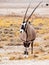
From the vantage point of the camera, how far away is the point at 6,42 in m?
26.1

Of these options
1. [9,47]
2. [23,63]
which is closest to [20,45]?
[9,47]

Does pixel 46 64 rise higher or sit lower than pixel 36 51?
higher

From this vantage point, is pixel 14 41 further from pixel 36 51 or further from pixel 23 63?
pixel 23 63

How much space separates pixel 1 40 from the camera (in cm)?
2716

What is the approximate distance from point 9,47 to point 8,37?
5079mm

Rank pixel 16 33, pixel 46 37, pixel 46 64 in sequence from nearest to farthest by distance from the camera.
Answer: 1. pixel 46 64
2. pixel 46 37
3. pixel 16 33

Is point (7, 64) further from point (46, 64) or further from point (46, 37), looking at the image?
point (46, 37)

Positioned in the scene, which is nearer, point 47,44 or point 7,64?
point 7,64

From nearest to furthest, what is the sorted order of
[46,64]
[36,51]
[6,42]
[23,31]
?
[46,64], [23,31], [36,51], [6,42]

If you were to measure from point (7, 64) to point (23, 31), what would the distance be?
3.50 meters

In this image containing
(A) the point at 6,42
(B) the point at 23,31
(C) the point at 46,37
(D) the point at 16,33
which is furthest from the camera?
(D) the point at 16,33

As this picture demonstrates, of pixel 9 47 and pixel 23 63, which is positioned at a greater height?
pixel 23 63

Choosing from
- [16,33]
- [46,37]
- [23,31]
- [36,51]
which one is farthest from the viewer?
[16,33]

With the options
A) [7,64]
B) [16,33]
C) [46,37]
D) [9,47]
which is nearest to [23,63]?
[7,64]
